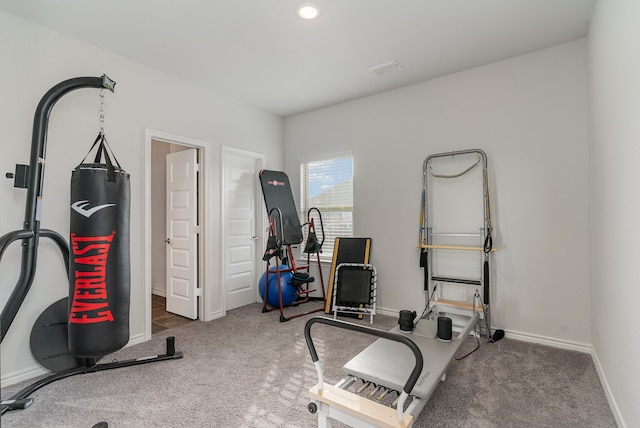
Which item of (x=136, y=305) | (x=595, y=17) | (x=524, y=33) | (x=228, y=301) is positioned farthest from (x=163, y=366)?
(x=595, y=17)

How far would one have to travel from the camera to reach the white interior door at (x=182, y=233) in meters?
3.93

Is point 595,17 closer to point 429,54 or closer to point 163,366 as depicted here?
point 429,54

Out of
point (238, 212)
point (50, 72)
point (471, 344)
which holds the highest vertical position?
point (50, 72)

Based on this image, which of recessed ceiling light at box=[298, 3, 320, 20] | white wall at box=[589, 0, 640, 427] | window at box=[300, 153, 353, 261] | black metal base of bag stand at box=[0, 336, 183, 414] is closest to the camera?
white wall at box=[589, 0, 640, 427]

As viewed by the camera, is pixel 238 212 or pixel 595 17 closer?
pixel 595 17

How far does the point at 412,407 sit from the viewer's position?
166 centimetres

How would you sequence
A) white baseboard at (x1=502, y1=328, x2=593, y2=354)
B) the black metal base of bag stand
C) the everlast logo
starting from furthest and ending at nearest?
white baseboard at (x1=502, y1=328, x2=593, y2=354) → the everlast logo → the black metal base of bag stand

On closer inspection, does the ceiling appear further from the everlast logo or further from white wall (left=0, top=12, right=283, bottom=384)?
the everlast logo

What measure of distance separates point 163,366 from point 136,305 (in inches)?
33.2

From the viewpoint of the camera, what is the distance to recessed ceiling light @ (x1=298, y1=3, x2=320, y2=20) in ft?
7.87

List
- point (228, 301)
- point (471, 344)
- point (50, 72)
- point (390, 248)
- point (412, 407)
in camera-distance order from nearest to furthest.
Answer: point (412, 407) → point (50, 72) → point (471, 344) → point (390, 248) → point (228, 301)

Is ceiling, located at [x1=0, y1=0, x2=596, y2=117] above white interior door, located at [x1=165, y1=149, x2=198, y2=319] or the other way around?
above

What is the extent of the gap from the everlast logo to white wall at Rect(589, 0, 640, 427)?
10.6ft

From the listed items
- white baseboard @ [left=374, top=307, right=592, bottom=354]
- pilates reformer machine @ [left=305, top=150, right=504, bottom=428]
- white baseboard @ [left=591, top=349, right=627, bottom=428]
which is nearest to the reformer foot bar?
pilates reformer machine @ [left=305, top=150, right=504, bottom=428]
